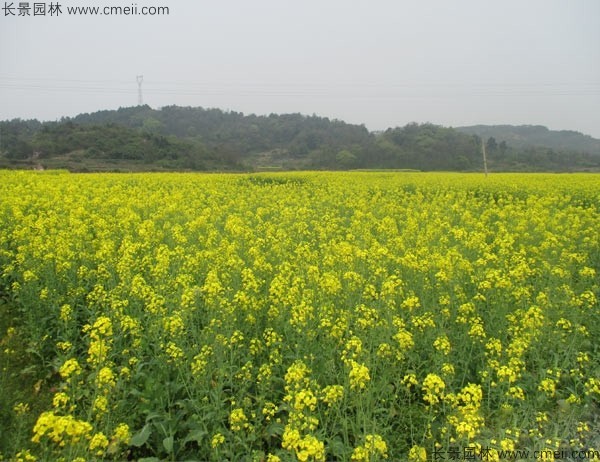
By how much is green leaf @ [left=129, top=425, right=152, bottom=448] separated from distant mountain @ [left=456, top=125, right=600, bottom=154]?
76.9 metres

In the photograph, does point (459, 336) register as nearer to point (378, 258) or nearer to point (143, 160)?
point (378, 258)

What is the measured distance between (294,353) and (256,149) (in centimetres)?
6679

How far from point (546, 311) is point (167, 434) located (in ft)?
12.6

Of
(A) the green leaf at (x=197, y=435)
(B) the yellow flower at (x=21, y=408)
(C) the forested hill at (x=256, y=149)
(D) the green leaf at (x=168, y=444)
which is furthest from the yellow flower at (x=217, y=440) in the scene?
(C) the forested hill at (x=256, y=149)

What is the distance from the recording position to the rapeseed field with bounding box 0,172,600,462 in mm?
3111

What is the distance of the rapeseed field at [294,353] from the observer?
3111 mm

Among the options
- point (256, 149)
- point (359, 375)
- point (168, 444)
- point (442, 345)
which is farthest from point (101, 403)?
point (256, 149)

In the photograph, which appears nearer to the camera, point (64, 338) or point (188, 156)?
point (64, 338)

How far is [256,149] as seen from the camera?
69.2 meters

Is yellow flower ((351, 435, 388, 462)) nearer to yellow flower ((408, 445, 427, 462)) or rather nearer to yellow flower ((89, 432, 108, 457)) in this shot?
yellow flower ((408, 445, 427, 462))

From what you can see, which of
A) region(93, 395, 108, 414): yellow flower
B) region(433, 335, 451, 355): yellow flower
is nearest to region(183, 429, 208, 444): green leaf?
region(93, 395, 108, 414): yellow flower

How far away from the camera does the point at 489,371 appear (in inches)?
147

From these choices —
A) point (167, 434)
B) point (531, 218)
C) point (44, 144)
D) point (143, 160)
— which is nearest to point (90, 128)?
point (44, 144)

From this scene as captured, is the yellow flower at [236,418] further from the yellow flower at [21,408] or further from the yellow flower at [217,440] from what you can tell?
the yellow flower at [21,408]
